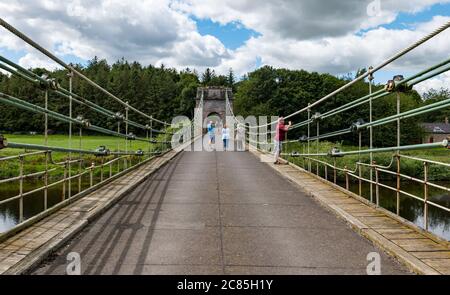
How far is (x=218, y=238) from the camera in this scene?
3.96 meters

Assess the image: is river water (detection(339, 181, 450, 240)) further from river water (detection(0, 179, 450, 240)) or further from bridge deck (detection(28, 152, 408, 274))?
bridge deck (detection(28, 152, 408, 274))

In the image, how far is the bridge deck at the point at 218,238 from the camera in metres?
3.22

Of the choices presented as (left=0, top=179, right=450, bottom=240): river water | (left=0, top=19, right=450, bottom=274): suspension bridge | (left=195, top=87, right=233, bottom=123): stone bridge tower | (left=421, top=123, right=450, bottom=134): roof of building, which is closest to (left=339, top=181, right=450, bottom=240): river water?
(left=0, top=179, right=450, bottom=240): river water

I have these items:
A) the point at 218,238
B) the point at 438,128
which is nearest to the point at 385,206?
the point at 218,238

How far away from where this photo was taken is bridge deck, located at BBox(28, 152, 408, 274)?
10.6 feet

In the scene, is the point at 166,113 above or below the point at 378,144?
above

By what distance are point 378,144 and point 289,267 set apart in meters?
46.6

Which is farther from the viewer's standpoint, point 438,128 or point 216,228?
point 438,128

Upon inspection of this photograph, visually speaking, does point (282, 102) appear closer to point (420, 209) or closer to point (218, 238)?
point (420, 209)

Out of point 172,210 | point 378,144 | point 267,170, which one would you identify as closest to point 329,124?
point 378,144

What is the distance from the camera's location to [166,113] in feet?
282

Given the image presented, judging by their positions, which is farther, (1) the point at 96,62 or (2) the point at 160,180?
(1) the point at 96,62

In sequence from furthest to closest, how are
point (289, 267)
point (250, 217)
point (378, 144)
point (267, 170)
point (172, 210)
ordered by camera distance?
point (378, 144)
point (267, 170)
point (172, 210)
point (250, 217)
point (289, 267)
